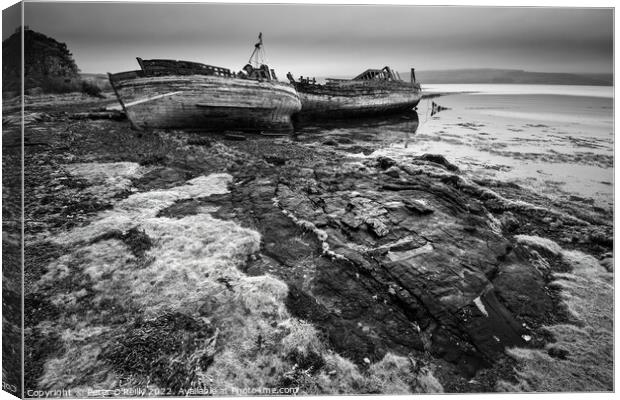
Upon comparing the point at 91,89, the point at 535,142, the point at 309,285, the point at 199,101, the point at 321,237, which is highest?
the point at 91,89

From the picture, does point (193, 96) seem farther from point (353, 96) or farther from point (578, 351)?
point (578, 351)

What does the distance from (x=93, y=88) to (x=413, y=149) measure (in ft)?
64.0

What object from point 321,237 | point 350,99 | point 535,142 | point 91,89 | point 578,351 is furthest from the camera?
point 91,89

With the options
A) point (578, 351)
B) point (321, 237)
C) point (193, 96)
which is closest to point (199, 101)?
point (193, 96)

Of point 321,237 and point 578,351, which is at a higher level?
point 321,237

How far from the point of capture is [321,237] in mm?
5105

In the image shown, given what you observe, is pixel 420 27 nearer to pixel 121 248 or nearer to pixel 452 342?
pixel 452 342

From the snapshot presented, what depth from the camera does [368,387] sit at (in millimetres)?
3174

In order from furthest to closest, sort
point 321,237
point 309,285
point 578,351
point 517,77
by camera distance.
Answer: point 517,77 → point 321,237 → point 309,285 → point 578,351

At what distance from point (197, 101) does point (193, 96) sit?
221 mm

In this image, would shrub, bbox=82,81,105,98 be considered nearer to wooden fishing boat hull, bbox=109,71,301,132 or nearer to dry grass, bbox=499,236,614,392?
wooden fishing boat hull, bbox=109,71,301,132

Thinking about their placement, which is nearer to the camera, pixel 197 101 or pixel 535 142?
pixel 535 142

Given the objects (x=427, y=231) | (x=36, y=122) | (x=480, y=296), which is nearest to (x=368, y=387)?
(x=480, y=296)

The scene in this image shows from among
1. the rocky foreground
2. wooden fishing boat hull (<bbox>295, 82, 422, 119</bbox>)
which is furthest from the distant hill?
wooden fishing boat hull (<bbox>295, 82, 422, 119</bbox>)
